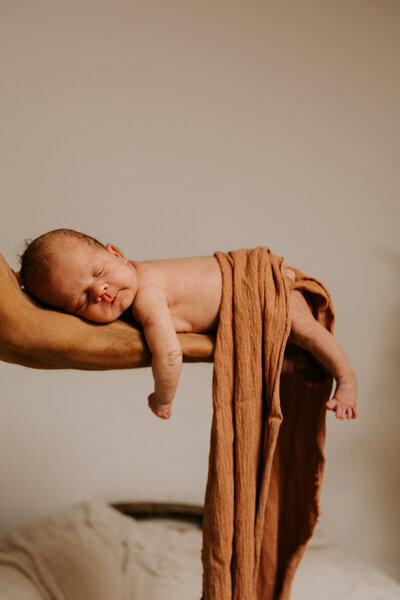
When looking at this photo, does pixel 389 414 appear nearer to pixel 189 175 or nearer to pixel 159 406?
pixel 189 175

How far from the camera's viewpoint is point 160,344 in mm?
813

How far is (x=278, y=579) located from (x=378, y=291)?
982mm

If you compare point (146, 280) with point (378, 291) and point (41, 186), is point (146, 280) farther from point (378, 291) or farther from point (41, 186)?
point (378, 291)

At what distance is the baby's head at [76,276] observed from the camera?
0.81 metres

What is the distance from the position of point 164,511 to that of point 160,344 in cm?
110

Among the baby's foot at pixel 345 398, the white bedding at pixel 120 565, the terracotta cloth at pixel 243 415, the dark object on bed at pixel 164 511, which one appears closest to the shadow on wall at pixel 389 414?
the white bedding at pixel 120 565

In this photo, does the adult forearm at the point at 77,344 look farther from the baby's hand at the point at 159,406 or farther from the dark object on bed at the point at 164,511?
the dark object on bed at the point at 164,511

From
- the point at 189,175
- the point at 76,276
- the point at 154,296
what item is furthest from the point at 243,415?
the point at 189,175

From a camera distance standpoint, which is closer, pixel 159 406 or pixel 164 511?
pixel 159 406

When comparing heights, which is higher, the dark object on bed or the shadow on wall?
the shadow on wall

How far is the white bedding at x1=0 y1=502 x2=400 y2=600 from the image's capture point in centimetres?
135

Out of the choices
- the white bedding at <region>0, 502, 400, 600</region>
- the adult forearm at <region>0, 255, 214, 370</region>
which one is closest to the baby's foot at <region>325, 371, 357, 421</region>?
the adult forearm at <region>0, 255, 214, 370</region>

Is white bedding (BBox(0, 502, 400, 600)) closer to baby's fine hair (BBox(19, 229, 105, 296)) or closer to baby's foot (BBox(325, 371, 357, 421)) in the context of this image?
baby's foot (BBox(325, 371, 357, 421))

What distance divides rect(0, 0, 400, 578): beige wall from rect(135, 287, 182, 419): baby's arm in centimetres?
78
